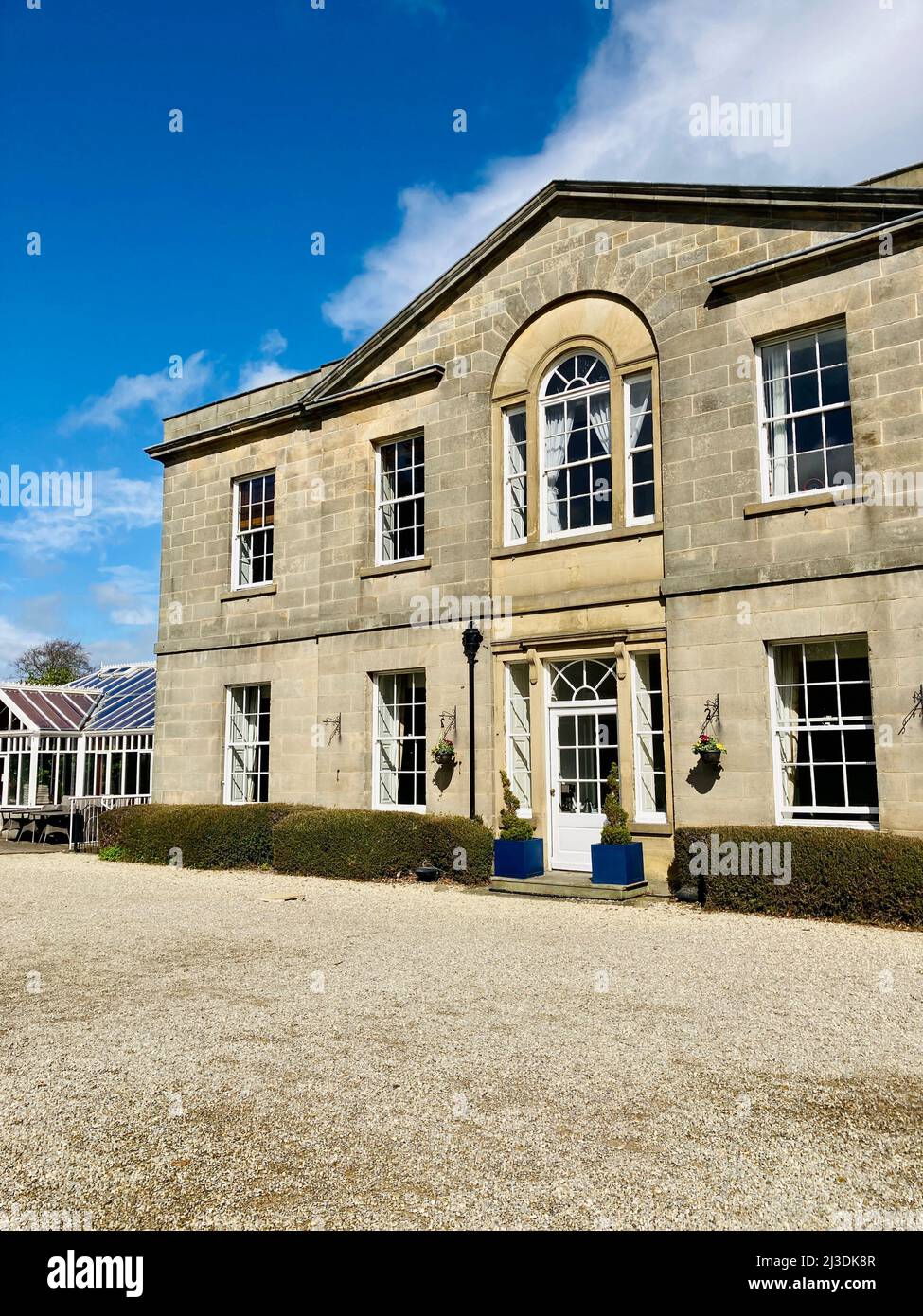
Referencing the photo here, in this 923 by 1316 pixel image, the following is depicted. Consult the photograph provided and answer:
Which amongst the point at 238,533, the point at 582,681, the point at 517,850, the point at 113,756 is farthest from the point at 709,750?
the point at 113,756

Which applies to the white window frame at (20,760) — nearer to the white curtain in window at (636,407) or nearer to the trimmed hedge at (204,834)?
the trimmed hedge at (204,834)

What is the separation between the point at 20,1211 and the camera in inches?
138

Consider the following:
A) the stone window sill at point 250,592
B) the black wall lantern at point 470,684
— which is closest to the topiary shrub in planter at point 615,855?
the black wall lantern at point 470,684

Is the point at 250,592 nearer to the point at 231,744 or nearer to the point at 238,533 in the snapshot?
the point at 238,533

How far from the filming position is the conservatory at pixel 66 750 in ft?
66.9

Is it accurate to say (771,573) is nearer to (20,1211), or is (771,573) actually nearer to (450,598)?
(450,598)

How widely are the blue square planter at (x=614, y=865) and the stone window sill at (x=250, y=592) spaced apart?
26.8 ft

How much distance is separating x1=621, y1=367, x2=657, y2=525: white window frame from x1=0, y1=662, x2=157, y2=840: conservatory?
38.1 feet

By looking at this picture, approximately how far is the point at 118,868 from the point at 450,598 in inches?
265

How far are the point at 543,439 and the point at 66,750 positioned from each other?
13.0m

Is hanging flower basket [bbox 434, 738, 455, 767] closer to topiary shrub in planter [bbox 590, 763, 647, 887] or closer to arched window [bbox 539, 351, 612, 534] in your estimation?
topiary shrub in planter [bbox 590, 763, 647, 887]

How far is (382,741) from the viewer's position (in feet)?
50.6

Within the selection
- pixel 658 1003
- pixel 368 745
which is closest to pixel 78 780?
pixel 368 745

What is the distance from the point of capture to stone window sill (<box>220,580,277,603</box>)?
56.4 feet
